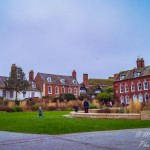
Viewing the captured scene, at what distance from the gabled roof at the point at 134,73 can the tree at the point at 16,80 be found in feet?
74.2

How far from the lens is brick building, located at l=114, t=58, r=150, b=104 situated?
56406 millimetres

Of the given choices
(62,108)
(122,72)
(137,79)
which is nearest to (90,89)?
(122,72)

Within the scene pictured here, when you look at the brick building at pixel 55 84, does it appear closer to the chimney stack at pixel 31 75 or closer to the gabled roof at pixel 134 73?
the chimney stack at pixel 31 75

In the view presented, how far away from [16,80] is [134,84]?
26.3 metres

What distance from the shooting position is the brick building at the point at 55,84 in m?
66.8

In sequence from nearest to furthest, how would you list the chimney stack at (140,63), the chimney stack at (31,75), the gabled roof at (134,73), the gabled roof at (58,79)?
the gabled roof at (134,73) < the chimney stack at (140,63) < the gabled roof at (58,79) < the chimney stack at (31,75)

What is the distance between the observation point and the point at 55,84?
68.4 metres

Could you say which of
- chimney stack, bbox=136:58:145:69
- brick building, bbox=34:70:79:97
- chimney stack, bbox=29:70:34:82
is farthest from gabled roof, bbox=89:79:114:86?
chimney stack, bbox=136:58:145:69

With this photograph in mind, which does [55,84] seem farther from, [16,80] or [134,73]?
[134,73]

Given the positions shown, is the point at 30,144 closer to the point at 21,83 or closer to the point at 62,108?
the point at 62,108

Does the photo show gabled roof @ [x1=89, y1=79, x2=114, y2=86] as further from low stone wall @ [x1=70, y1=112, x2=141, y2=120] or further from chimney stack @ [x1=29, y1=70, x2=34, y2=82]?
low stone wall @ [x1=70, y1=112, x2=141, y2=120]

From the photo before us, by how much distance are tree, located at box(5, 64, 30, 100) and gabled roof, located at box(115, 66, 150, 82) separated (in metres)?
22.6

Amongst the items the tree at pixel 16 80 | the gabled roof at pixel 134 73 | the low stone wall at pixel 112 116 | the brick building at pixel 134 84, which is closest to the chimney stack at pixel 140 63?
the brick building at pixel 134 84

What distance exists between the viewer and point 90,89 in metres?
78.9
